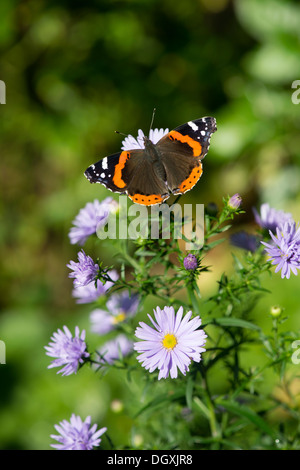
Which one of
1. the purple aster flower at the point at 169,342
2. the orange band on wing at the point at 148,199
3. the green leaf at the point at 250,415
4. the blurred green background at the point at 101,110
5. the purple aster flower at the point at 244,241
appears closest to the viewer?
the purple aster flower at the point at 169,342

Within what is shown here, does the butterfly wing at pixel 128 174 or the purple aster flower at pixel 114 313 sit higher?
the butterfly wing at pixel 128 174

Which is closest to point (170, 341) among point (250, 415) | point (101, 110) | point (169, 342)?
point (169, 342)

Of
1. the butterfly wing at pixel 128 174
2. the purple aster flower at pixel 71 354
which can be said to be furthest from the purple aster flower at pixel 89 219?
the purple aster flower at pixel 71 354

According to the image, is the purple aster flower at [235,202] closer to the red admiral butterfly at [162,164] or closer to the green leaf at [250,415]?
the red admiral butterfly at [162,164]

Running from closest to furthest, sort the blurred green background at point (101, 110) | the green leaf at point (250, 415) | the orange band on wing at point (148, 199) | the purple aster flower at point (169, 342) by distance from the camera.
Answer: the purple aster flower at point (169, 342) → the green leaf at point (250, 415) → the orange band on wing at point (148, 199) → the blurred green background at point (101, 110)

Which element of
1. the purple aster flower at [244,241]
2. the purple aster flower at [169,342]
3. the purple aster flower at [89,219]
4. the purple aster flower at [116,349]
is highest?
the purple aster flower at [89,219]

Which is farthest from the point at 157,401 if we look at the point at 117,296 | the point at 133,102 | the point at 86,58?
the point at 86,58
